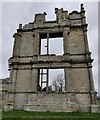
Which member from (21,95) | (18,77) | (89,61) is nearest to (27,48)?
(18,77)

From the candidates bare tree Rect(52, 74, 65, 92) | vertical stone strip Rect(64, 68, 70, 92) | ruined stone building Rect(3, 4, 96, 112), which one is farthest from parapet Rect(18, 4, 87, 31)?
bare tree Rect(52, 74, 65, 92)

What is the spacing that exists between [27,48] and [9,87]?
185 inches

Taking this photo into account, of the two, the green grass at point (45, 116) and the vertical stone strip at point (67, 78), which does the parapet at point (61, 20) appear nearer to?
the vertical stone strip at point (67, 78)

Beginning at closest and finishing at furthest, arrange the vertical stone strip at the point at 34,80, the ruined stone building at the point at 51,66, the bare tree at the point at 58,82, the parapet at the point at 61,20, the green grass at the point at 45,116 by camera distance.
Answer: the green grass at the point at 45,116 → the ruined stone building at the point at 51,66 → the vertical stone strip at the point at 34,80 → the parapet at the point at 61,20 → the bare tree at the point at 58,82

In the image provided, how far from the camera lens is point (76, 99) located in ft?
59.4

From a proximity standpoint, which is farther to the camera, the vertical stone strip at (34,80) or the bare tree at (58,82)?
the bare tree at (58,82)

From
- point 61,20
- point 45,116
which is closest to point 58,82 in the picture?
point 61,20

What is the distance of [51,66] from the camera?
19516 millimetres

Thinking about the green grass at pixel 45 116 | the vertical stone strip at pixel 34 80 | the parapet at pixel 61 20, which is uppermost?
the parapet at pixel 61 20

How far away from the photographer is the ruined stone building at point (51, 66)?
1783cm

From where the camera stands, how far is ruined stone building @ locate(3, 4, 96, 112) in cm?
1783

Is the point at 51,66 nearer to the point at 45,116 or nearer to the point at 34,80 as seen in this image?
the point at 34,80

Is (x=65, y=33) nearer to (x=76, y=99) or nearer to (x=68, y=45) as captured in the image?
(x=68, y=45)

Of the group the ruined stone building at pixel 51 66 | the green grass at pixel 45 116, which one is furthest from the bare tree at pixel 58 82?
the green grass at pixel 45 116
